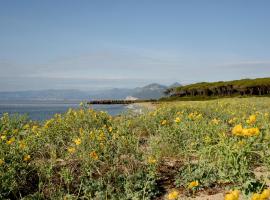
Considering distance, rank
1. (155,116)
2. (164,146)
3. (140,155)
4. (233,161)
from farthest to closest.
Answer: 1. (155,116)
2. (164,146)
3. (140,155)
4. (233,161)

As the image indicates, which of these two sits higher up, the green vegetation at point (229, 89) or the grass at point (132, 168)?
the green vegetation at point (229, 89)

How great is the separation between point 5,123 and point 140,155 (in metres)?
5.78

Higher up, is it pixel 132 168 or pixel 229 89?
pixel 229 89

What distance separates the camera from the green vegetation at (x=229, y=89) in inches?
3374

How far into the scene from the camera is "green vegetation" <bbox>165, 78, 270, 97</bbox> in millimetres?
85688

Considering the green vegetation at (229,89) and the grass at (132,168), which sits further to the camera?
the green vegetation at (229,89)

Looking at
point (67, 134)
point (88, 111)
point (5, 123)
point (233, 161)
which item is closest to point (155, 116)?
point (88, 111)

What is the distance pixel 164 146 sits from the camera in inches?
336

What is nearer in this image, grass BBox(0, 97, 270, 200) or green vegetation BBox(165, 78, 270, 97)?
grass BBox(0, 97, 270, 200)

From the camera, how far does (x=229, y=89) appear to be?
9169 centimetres

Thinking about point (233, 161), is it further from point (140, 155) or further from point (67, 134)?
point (67, 134)

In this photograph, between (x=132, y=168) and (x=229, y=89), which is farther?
(x=229, y=89)

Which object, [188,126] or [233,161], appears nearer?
[233,161]

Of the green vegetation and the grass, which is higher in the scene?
the green vegetation
